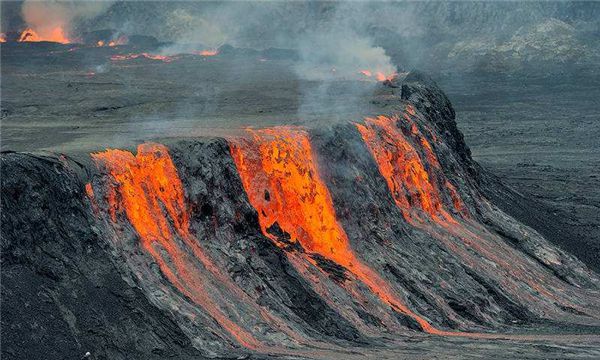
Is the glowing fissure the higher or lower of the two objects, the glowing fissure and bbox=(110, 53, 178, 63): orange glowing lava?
the lower

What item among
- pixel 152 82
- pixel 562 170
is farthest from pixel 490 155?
pixel 152 82

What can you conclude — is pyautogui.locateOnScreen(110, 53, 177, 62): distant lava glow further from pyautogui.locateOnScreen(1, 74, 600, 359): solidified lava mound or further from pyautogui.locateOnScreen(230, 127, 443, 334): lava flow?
pyautogui.locateOnScreen(230, 127, 443, 334): lava flow

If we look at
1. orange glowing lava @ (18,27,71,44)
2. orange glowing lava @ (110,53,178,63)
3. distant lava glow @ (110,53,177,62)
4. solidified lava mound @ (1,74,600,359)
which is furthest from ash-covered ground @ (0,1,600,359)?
orange glowing lava @ (18,27,71,44)

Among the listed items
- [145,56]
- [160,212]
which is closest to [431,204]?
[160,212]

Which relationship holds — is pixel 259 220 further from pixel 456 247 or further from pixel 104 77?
pixel 104 77

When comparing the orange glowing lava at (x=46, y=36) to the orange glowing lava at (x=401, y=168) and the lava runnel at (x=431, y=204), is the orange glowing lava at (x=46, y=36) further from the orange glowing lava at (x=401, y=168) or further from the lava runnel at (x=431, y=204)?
the orange glowing lava at (x=401, y=168)

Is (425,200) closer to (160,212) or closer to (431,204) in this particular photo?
(431,204)
